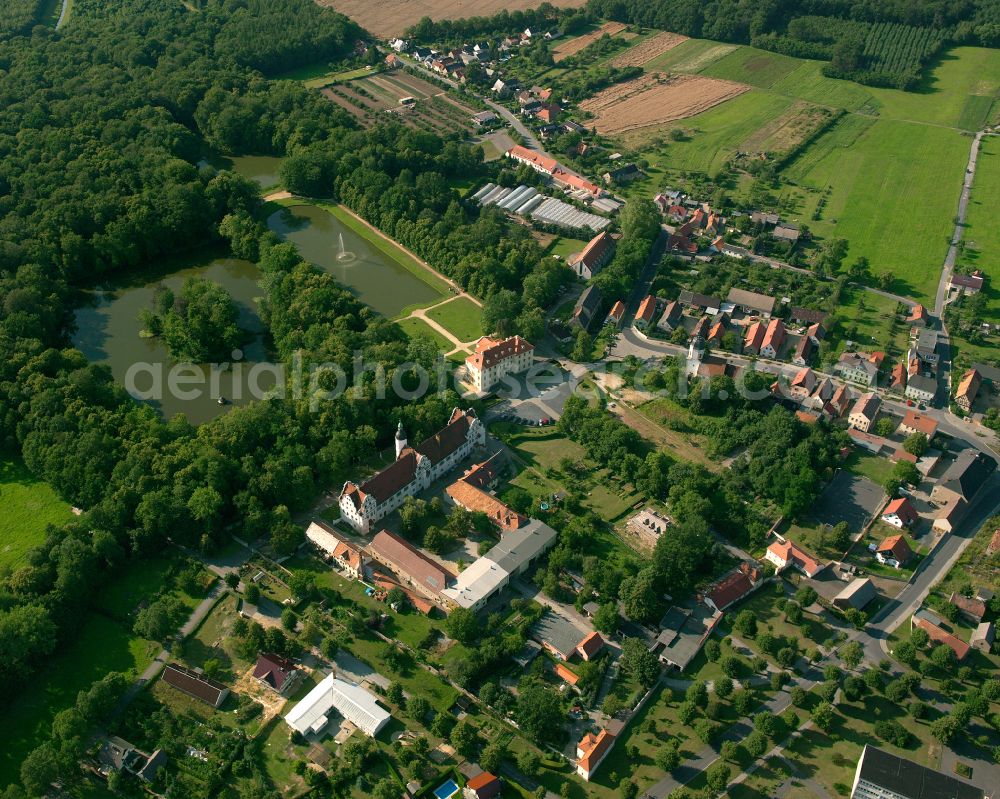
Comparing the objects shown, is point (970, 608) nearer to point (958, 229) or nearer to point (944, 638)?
point (944, 638)

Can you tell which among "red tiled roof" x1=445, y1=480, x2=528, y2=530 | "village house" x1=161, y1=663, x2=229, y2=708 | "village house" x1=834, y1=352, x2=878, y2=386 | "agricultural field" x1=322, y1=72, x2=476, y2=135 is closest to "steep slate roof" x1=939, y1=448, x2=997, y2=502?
"village house" x1=834, y1=352, x2=878, y2=386

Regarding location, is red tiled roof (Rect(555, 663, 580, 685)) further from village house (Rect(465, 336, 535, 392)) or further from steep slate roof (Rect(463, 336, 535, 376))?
steep slate roof (Rect(463, 336, 535, 376))

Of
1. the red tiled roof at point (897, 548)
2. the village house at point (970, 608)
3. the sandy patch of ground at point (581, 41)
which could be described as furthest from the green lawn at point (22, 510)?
the sandy patch of ground at point (581, 41)

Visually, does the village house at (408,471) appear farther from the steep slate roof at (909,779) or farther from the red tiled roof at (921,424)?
the red tiled roof at (921,424)

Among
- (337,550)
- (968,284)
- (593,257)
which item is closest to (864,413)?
(968,284)

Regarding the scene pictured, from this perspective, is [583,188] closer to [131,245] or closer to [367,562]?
[131,245]

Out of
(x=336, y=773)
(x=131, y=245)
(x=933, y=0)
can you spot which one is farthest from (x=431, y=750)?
(x=933, y=0)
